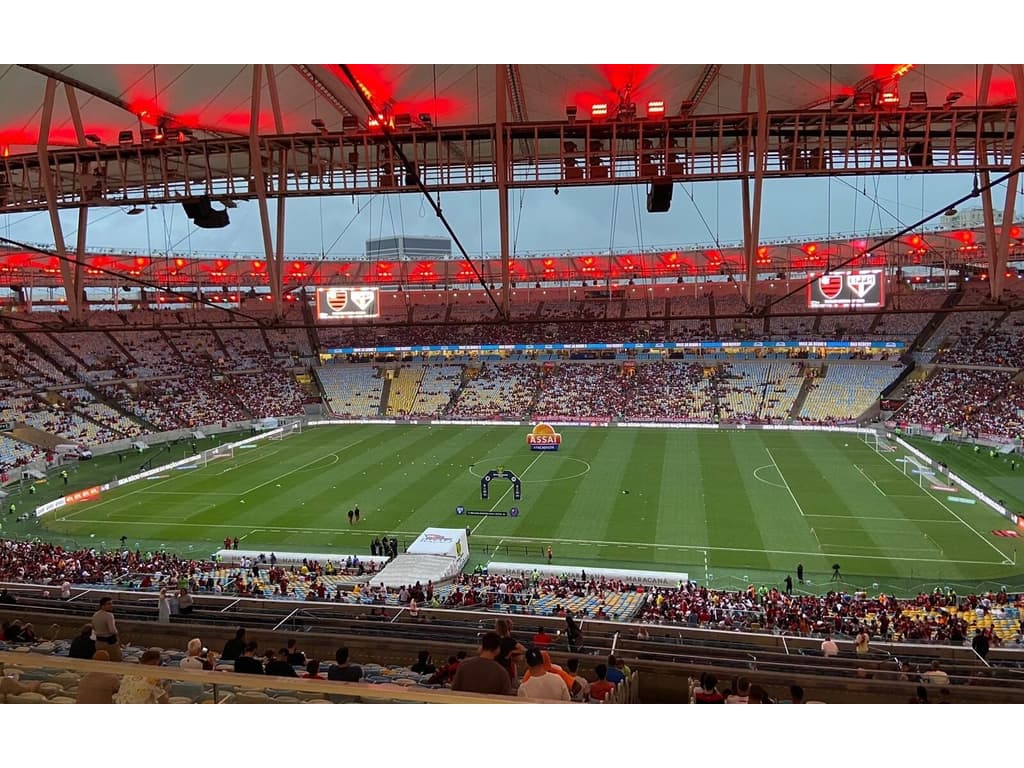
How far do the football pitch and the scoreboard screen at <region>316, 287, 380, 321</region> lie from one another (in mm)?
8218

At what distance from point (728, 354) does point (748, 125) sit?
156ft

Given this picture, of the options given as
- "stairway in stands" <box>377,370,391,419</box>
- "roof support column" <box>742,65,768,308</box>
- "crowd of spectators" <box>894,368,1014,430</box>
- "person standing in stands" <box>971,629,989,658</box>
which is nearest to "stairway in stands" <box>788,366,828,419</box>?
"crowd of spectators" <box>894,368,1014,430</box>

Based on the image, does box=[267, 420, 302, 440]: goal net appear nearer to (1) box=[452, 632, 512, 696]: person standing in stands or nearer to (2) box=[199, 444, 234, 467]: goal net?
(2) box=[199, 444, 234, 467]: goal net

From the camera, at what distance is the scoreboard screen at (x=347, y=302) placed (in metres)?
30.2

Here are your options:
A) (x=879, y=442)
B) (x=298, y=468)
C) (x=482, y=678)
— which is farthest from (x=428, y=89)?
(x=879, y=442)

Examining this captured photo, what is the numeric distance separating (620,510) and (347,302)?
592 inches

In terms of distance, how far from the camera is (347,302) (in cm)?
3069

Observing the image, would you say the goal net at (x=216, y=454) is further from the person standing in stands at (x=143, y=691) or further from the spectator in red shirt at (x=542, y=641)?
the person standing in stands at (x=143, y=691)

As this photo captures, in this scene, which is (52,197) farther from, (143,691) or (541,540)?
(541,540)

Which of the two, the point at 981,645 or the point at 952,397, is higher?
the point at 981,645

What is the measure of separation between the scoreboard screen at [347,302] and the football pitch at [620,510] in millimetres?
8218

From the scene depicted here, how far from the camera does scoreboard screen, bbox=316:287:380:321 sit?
30156 mm

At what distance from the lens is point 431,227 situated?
165 metres

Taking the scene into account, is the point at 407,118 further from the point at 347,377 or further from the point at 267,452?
the point at 347,377
